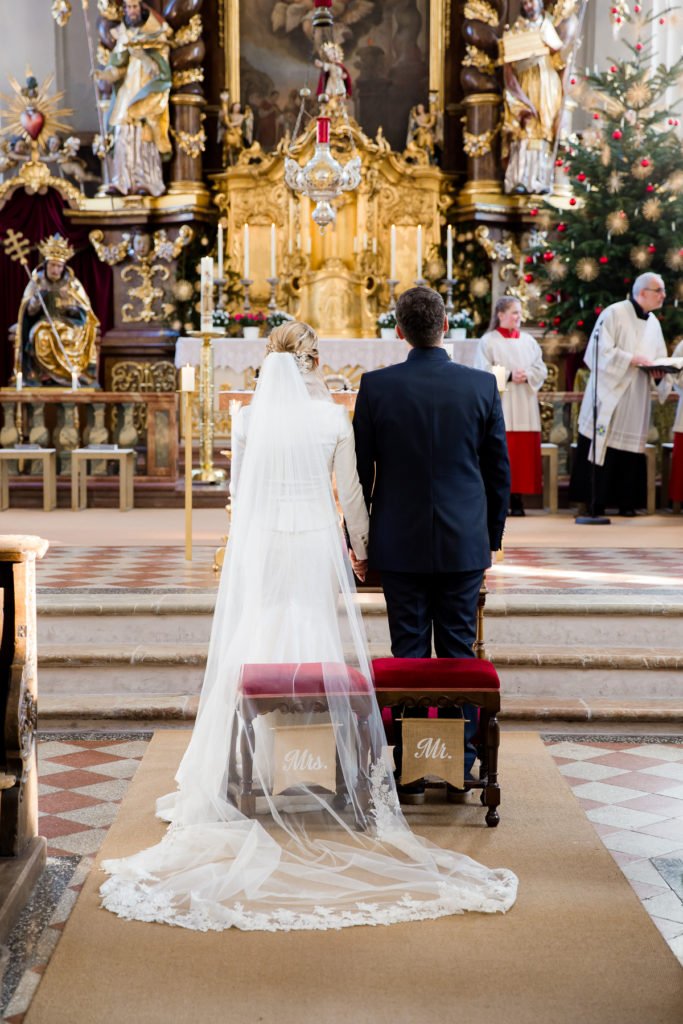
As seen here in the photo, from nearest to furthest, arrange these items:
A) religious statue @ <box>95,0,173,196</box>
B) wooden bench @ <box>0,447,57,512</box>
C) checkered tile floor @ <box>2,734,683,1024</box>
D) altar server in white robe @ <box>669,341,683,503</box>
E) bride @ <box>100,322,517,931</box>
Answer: checkered tile floor @ <box>2,734,683,1024</box>
bride @ <box>100,322,517,931</box>
altar server in white robe @ <box>669,341,683,503</box>
wooden bench @ <box>0,447,57,512</box>
religious statue @ <box>95,0,173,196</box>

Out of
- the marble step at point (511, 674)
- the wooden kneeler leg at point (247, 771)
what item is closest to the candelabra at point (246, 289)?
the marble step at point (511, 674)

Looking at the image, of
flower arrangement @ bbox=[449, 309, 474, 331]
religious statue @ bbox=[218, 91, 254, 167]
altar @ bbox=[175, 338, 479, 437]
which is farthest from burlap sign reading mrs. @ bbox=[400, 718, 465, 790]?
religious statue @ bbox=[218, 91, 254, 167]

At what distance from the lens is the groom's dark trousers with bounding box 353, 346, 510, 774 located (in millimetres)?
4637

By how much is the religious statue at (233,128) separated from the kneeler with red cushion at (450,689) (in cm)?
1155

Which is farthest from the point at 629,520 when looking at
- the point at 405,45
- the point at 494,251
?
the point at 405,45

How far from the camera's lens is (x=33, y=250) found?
49.8 feet

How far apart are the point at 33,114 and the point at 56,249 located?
6.63 feet

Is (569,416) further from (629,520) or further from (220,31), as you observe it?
(220,31)

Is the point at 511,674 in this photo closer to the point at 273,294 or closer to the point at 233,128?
the point at 273,294

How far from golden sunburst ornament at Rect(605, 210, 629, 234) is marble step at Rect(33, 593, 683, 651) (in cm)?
644

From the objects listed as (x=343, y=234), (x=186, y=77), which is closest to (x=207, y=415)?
(x=343, y=234)

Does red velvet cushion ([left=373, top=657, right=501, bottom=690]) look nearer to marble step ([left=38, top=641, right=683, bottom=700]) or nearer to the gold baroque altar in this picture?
marble step ([left=38, top=641, right=683, bottom=700])

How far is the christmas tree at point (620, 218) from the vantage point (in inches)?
487

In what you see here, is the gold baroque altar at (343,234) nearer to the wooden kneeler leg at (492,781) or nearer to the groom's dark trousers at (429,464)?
the groom's dark trousers at (429,464)
